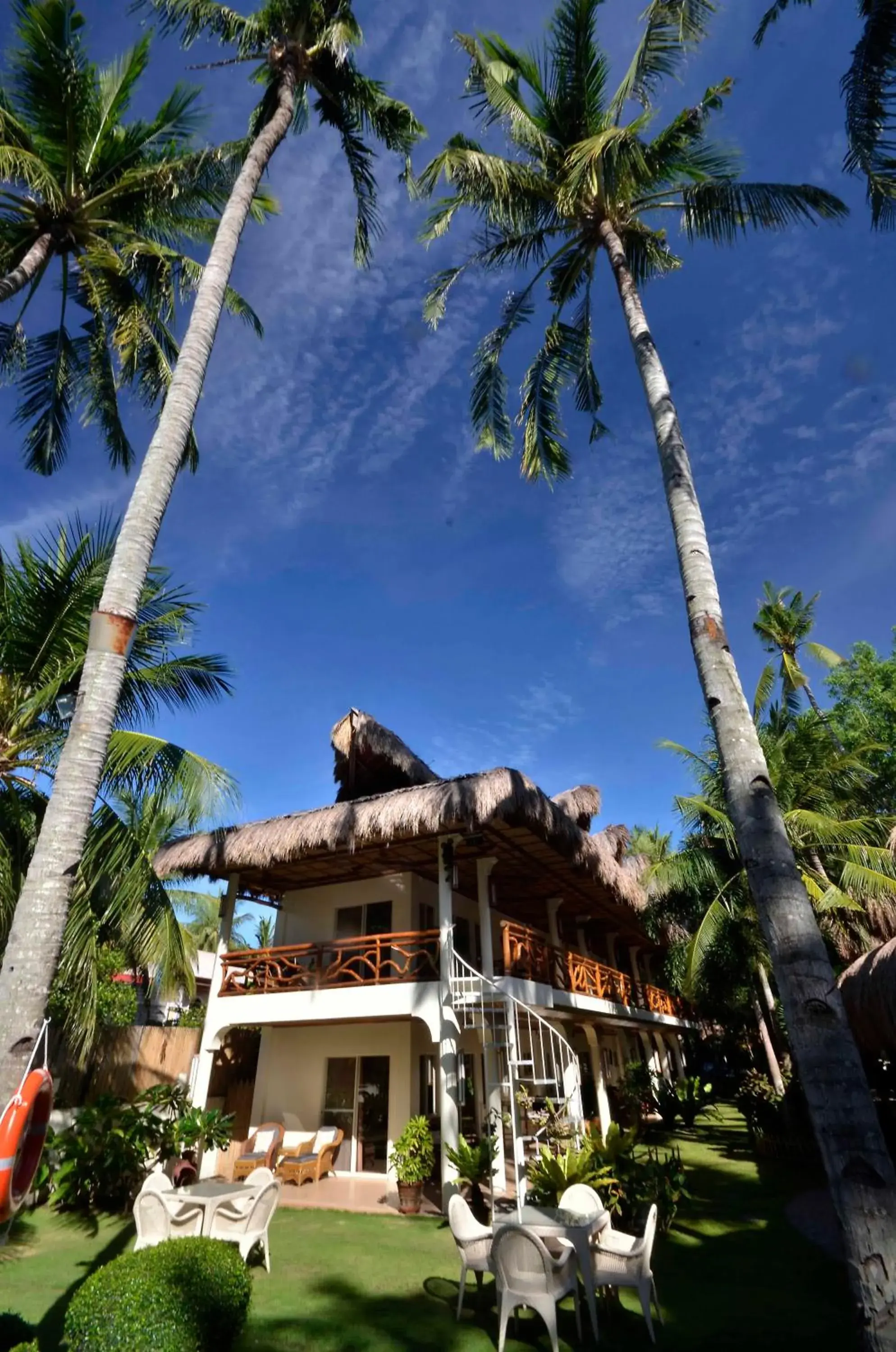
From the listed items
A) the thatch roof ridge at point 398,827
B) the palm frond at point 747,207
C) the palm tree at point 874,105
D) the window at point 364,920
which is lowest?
the window at point 364,920

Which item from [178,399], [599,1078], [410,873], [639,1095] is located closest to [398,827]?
[410,873]

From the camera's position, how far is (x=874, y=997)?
8156 mm

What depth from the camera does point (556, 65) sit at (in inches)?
338

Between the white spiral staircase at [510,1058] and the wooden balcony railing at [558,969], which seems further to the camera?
the wooden balcony railing at [558,969]

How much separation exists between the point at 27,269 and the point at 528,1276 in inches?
449

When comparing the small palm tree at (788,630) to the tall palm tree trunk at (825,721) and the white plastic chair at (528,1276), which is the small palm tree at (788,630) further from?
the white plastic chair at (528,1276)

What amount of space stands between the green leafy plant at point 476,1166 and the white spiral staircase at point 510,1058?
0.23 metres

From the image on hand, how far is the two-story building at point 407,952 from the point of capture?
952cm

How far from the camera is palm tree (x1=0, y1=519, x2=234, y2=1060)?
24.1ft

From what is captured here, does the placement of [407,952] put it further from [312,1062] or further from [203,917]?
[203,917]

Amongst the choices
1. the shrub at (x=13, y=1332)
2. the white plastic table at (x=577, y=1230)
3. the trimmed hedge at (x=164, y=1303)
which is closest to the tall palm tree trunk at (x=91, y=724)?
the shrub at (x=13, y=1332)

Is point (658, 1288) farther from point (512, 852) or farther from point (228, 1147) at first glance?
point (228, 1147)

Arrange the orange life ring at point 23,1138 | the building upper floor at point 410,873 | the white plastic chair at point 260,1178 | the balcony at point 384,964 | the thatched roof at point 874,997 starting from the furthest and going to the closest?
the balcony at point 384,964 < the building upper floor at point 410,873 < the thatched roof at point 874,997 < the white plastic chair at point 260,1178 < the orange life ring at point 23,1138

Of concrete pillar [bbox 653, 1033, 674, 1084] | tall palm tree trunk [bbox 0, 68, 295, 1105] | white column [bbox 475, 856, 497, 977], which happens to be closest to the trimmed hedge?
tall palm tree trunk [bbox 0, 68, 295, 1105]
